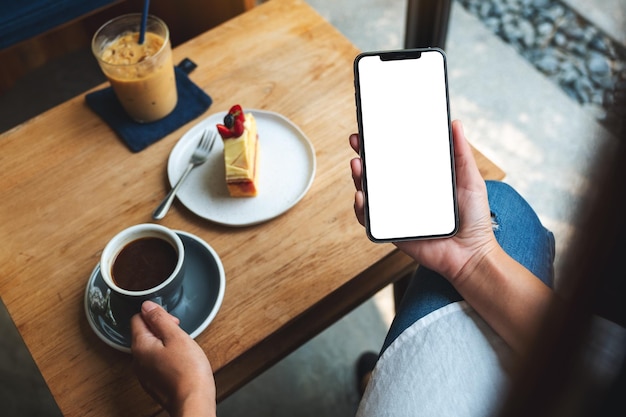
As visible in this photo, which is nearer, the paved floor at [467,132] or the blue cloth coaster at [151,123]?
the blue cloth coaster at [151,123]

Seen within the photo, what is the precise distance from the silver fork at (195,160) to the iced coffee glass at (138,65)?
11 centimetres

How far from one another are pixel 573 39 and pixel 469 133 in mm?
484

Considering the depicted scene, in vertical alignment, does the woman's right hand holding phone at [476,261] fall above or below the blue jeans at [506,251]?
above

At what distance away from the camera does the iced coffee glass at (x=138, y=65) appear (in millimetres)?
996

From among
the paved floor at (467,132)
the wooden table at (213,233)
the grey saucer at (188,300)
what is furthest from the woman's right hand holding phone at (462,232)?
the paved floor at (467,132)

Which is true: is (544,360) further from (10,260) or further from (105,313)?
(10,260)

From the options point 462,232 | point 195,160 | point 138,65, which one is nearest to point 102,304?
point 195,160

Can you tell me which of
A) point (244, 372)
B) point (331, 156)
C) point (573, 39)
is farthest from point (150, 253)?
point (573, 39)

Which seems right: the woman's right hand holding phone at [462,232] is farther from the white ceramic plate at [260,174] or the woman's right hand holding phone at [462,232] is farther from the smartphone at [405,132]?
the white ceramic plate at [260,174]

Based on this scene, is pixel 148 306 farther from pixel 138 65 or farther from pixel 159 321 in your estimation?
pixel 138 65

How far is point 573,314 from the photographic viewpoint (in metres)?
0.20

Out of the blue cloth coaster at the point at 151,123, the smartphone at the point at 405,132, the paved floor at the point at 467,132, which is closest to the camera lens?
the smartphone at the point at 405,132

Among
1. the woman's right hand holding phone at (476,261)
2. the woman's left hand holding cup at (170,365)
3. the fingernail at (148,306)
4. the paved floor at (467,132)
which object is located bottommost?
the paved floor at (467,132)

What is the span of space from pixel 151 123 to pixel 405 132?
0.48 meters
